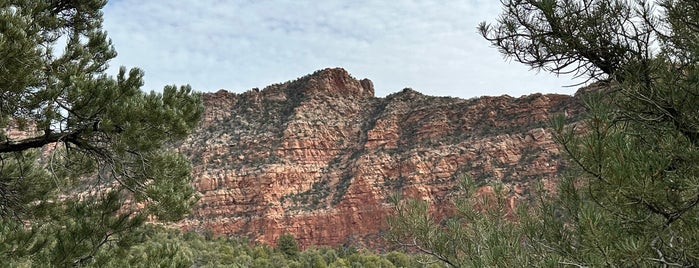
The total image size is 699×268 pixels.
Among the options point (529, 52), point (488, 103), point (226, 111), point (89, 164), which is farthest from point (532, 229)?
point (226, 111)

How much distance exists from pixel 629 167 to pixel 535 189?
3084 mm

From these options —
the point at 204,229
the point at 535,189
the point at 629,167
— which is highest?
the point at 629,167

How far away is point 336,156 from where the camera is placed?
199 ft

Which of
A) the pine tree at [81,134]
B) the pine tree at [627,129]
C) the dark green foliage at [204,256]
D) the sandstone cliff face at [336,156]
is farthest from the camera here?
the sandstone cliff face at [336,156]

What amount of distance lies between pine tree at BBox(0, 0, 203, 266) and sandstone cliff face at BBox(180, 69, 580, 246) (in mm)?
42981

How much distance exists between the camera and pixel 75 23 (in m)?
5.92

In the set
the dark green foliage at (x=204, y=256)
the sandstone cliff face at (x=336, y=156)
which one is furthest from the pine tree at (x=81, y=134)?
the sandstone cliff face at (x=336, y=156)

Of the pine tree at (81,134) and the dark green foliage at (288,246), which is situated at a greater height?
the pine tree at (81,134)

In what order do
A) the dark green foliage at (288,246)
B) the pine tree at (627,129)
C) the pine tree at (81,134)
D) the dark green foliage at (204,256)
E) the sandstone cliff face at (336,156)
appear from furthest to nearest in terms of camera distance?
the sandstone cliff face at (336,156)
the dark green foliage at (288,246)
the dark green foliage at (204,256)
the pine tree at (81,134)
the pine tree at (627,129)

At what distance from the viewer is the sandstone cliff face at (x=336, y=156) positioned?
51.5 m

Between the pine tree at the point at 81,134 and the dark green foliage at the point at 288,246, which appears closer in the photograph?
the pine tree at the point at 81,134

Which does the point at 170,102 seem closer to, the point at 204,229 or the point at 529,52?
the point at 529,52

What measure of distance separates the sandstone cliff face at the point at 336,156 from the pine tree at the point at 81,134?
1692 inches

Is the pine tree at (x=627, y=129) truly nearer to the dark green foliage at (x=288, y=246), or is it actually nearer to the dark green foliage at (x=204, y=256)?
the dark green foliage at (x=204, y=256)
